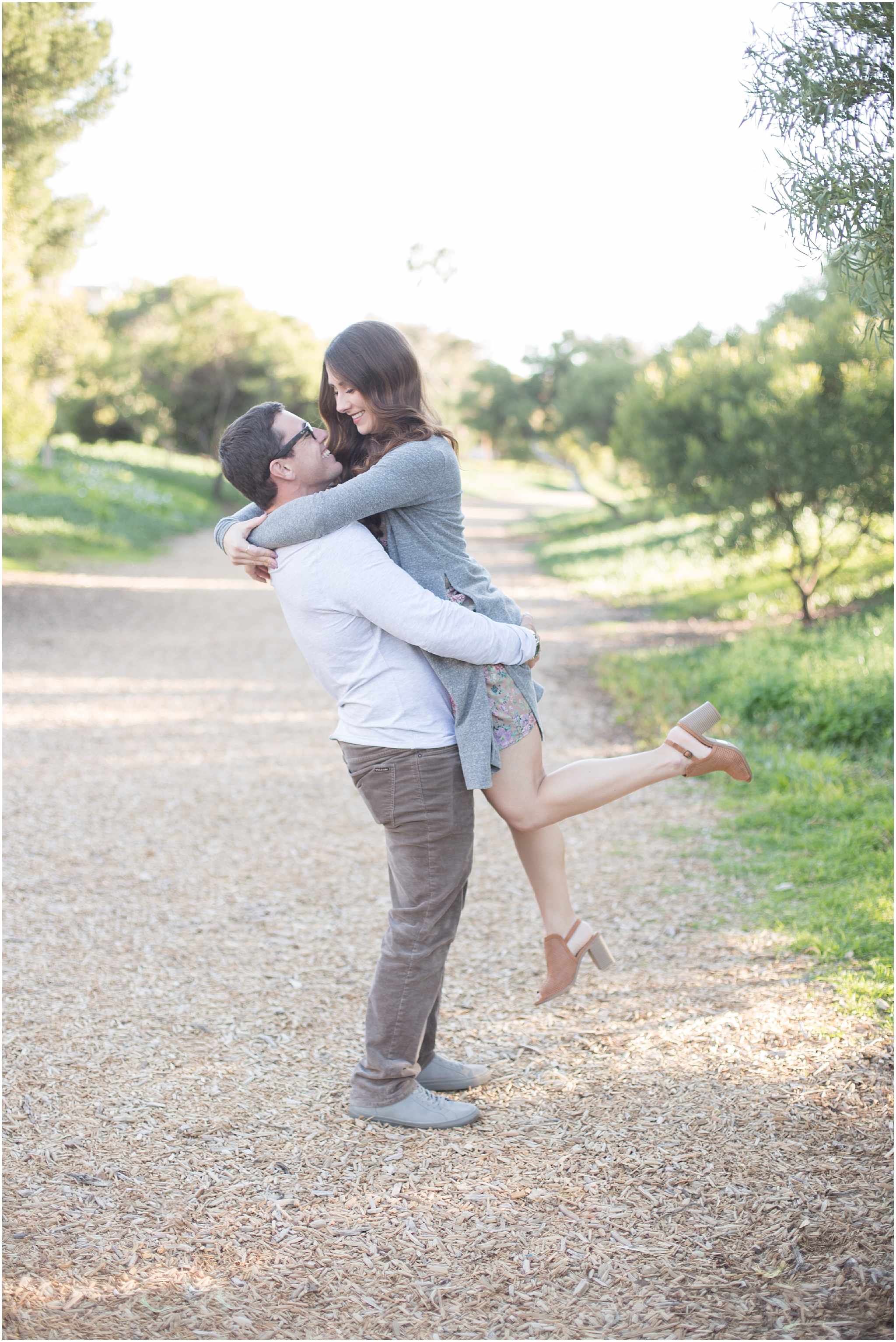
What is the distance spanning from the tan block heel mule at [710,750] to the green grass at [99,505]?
46.3 feet

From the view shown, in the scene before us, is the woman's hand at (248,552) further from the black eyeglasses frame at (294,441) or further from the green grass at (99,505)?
the green grass at (99,505)

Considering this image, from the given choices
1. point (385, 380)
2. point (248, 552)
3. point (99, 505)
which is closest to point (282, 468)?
point (248, 552)

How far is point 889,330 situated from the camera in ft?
9.15

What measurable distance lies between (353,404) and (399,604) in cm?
54

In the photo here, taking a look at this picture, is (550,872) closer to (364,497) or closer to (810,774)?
(364,497)

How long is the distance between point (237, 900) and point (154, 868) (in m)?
0.63

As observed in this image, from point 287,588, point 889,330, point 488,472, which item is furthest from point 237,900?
point 488,472

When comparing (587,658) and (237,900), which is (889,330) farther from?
(587,658)

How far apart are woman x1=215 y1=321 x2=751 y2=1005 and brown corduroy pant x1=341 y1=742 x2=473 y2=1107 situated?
0.40 feet

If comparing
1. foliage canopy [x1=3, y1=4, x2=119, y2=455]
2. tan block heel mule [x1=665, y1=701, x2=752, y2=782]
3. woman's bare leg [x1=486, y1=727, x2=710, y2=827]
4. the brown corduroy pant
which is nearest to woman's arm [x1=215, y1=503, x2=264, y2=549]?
the brown corduroy pant

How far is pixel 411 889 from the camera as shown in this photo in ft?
9.00

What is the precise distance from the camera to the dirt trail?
7.39 ft

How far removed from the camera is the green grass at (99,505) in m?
17.3

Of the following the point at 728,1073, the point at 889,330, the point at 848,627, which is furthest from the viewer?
the point at 848,627
